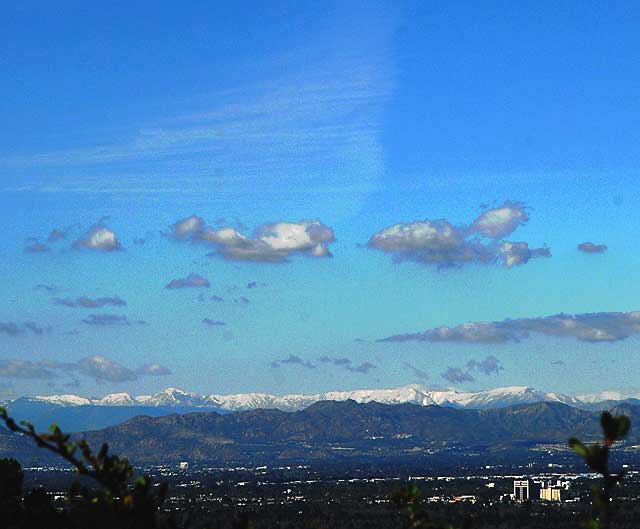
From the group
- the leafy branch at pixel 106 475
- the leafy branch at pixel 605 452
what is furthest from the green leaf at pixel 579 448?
the leafy branch at pixel 106 475

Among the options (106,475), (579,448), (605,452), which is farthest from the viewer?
(106,475)

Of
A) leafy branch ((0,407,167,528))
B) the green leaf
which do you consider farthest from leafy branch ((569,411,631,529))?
leafy branch ((0,407,167,528))

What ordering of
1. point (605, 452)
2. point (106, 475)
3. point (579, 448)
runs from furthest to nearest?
point (106, 475) → point (605, 452) → point (579, 448)

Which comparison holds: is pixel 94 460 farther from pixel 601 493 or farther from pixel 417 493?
pixel 601 493

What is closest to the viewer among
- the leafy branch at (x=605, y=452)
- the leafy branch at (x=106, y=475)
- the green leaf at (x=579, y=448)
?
the leafy branch at (x=605, y=452)

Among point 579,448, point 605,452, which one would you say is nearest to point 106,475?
point 579,448

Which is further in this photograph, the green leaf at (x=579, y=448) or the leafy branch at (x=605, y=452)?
the green leaf at (x=579, y=448)

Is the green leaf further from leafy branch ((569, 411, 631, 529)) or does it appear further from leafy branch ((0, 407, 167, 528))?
leafy branch ((0, 407, 167, 528))

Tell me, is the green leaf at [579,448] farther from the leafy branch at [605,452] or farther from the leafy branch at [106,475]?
the leafy branch at [106,475]

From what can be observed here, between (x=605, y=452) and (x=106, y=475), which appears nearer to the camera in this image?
(x=605, y=452)

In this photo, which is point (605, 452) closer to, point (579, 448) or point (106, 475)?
point (579, 448)

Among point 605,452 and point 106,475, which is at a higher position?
point 605,452

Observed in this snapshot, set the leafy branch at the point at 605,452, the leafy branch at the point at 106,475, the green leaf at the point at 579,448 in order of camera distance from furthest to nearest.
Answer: the leafy branch at the point at 106,475 → the green leaf at the point at 579,448 → the leafy branch at the point at 605,452
